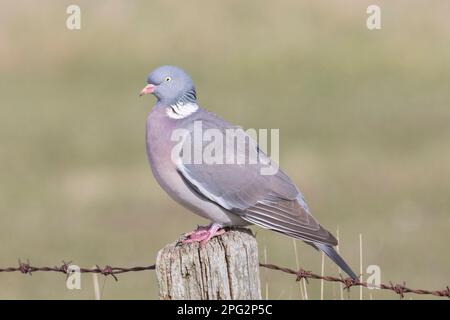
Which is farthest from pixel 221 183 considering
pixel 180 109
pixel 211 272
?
pixel 211 272

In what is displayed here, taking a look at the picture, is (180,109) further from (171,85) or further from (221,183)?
(221,183)

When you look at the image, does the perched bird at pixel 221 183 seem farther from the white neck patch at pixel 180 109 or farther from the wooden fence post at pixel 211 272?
the wooden fence post at pixel 211 272

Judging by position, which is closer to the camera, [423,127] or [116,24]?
[423,127]

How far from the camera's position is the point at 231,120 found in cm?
1819

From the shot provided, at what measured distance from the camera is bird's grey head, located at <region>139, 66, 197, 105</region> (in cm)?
718

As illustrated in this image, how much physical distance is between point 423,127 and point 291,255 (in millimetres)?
6377

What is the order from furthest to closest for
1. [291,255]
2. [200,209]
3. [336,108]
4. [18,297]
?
[336,108]
[291,255]
[18,297]
[200,209]

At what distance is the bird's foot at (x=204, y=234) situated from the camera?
644cm

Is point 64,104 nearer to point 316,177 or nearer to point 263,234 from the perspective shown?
point 316,177

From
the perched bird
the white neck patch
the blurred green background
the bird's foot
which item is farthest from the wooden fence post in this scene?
the blurred green background

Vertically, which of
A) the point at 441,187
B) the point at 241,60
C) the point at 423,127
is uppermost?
the point at 241,60

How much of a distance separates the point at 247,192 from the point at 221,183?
161mm

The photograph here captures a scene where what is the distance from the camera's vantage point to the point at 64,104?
A: 20375 mm

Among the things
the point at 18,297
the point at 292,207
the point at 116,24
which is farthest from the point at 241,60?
the point at 292,207
